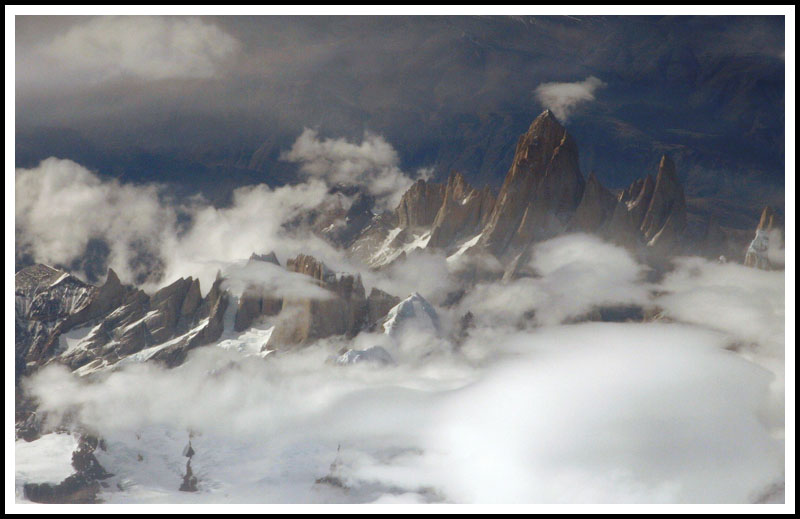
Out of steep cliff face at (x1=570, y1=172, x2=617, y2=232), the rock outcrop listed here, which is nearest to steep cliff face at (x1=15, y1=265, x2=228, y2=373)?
the rock outcrop

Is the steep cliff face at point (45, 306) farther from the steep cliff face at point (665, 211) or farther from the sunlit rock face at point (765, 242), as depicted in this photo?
the sunlit rock face at point (765, 242)

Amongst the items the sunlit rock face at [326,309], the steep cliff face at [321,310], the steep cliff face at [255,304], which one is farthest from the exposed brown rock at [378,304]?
the steep cliff face at [255,304]

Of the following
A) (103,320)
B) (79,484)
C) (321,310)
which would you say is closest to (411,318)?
(321,310)

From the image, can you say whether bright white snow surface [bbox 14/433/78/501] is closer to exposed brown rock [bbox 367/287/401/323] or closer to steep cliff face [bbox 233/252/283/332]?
steep cliff face [bbox 233/252/283/332]

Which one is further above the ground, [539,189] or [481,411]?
[539,189]

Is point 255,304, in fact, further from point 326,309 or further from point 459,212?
point 459,212
